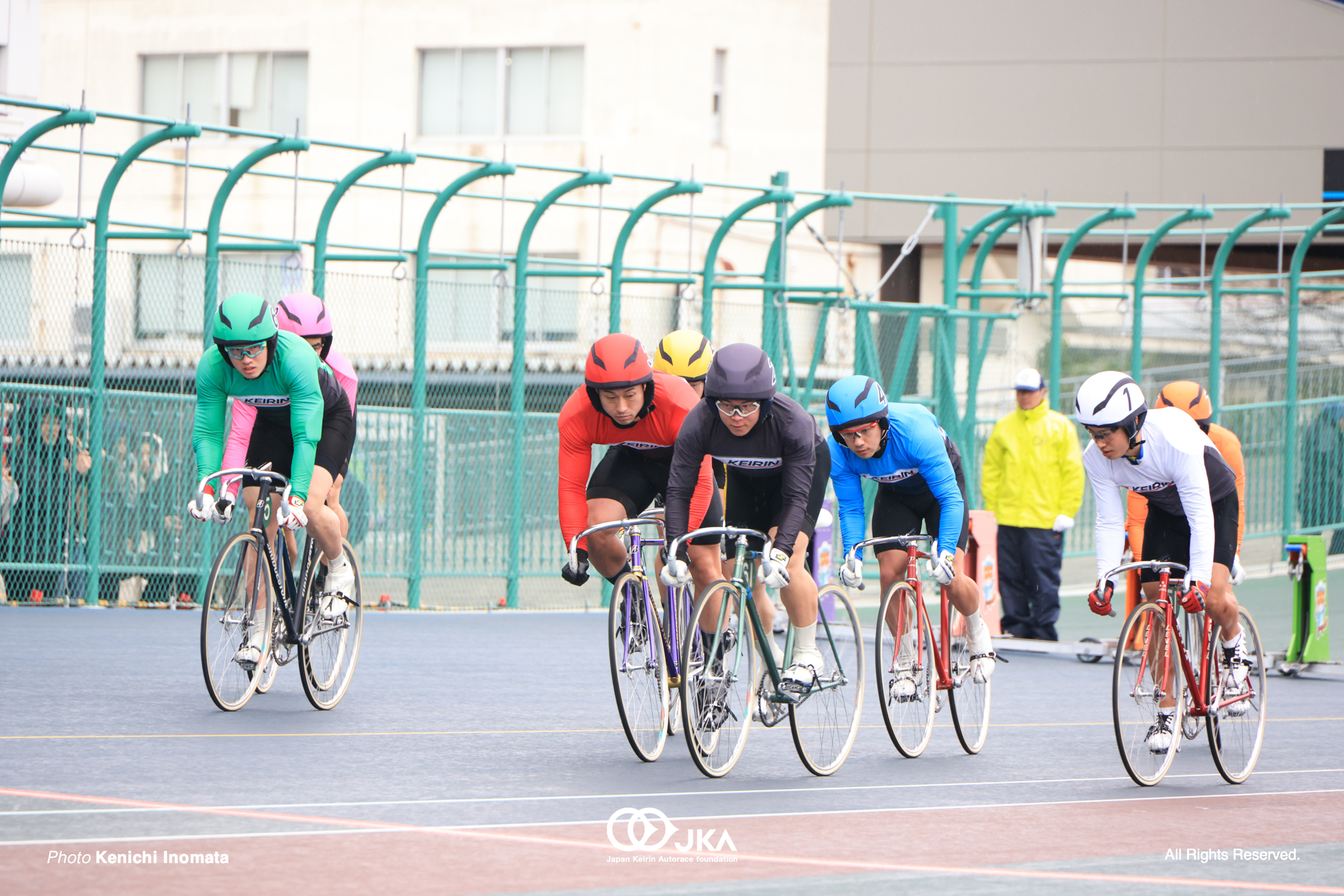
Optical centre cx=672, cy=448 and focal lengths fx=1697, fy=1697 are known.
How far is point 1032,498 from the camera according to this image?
12562 millimetres

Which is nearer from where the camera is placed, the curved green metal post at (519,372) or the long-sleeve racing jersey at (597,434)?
the long-sleeve racing jersey at (597,434)

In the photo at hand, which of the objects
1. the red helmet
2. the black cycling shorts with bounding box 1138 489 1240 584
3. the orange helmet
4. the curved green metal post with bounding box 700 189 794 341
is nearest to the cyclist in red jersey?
the red helmet

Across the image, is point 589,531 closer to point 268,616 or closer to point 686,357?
A: point 686,357

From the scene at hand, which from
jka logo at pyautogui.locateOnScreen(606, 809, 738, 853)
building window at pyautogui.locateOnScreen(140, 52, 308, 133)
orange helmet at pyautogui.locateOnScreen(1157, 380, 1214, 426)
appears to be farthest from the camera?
building window at pyautogui.locateOnScreen(140, 52, 308, 133)

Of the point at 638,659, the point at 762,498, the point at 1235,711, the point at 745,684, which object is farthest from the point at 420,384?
the point at 1235,711

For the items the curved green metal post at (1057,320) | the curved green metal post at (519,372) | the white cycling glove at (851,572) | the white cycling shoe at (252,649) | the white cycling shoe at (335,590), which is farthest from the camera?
the curved green metal post at (1057,320)

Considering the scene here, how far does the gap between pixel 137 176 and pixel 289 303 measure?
81.4ft

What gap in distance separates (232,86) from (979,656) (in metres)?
27.3

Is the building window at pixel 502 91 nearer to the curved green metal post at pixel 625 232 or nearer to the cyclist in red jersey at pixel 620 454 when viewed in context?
the curved green metal post at pixel 625 232

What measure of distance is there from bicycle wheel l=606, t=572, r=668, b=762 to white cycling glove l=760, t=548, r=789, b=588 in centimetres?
55

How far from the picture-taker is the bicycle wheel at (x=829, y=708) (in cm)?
716

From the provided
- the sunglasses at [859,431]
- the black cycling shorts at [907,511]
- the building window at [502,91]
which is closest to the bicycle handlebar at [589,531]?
the sunglasses at [859,431]

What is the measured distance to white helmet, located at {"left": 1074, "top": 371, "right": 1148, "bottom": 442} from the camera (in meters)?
7.16

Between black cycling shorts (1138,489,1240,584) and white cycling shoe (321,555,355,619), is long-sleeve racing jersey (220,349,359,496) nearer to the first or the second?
white cycling shoe (321,555,355,619)
